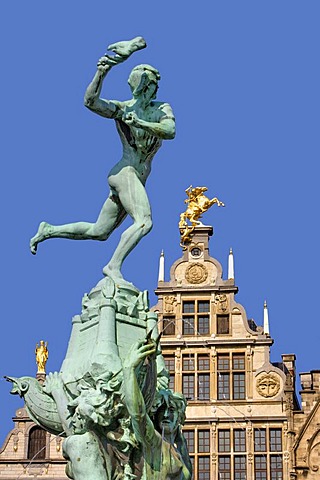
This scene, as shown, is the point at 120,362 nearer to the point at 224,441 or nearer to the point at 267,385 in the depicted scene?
the point at 224,441

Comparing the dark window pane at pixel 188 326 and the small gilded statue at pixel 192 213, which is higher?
the small gilded statue at pixel 192 213

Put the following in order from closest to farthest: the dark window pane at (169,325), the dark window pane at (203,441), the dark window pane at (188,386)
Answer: the dark window pane at (203,441) < the dark window pane at (188,386) < the dark window pane at (169,325)

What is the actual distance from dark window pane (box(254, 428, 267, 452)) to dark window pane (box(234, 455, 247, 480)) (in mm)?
484

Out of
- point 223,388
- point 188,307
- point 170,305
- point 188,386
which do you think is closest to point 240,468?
point 223,388

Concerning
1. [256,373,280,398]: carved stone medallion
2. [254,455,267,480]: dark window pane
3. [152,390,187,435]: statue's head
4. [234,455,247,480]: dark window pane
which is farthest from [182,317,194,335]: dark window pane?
[152,390,187,435]: statue's head

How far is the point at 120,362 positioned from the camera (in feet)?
41.7

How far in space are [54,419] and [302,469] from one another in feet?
74.0

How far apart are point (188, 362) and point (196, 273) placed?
2827 millimetres

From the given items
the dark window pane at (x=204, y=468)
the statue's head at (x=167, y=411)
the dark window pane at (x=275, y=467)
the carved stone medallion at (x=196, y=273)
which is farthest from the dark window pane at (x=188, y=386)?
the statue's head at (x=167, y=411)

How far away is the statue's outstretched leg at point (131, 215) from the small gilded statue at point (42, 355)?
73.7ft

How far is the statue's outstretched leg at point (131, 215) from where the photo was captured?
46.3 ft

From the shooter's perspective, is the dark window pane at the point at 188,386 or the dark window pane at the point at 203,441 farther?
the dark window pane at the point at 188,386

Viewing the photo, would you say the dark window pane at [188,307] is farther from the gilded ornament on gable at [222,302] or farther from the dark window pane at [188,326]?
the gilded ornament on gable at [222,302]

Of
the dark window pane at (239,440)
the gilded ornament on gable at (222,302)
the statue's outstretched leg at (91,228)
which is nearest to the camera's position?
the statue's outstretched leg at (91,228)
